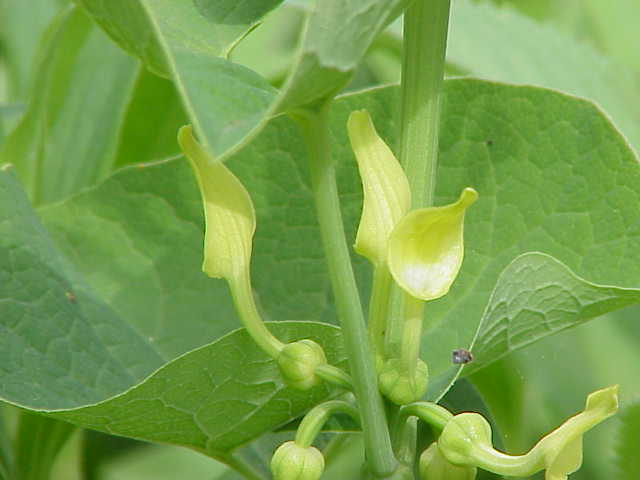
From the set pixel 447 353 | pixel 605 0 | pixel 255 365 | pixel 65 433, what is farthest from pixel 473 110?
pixel 605 0

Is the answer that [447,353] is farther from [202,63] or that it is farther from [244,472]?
[202,63]

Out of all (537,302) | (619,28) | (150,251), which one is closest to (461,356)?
(537,302)

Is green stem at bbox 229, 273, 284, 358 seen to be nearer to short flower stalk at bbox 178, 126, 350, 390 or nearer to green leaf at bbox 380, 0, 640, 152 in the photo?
short flower stalk at bbox 178, 126, 350, 390

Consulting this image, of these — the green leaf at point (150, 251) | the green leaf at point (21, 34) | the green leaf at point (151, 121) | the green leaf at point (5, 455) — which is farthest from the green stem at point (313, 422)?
the green leaf at point (21, 34)

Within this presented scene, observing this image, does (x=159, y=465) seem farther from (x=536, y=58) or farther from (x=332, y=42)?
(x=332, y=42)

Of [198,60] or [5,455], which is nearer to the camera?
[198,60]

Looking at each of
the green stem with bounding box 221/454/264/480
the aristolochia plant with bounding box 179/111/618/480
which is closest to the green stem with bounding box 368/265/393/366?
the aristolochia plant with bounding box 179/111/618/480

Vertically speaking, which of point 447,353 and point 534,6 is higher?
point 534,6

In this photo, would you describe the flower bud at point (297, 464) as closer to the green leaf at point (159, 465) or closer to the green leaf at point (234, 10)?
the green leaf at point (234, 10)
